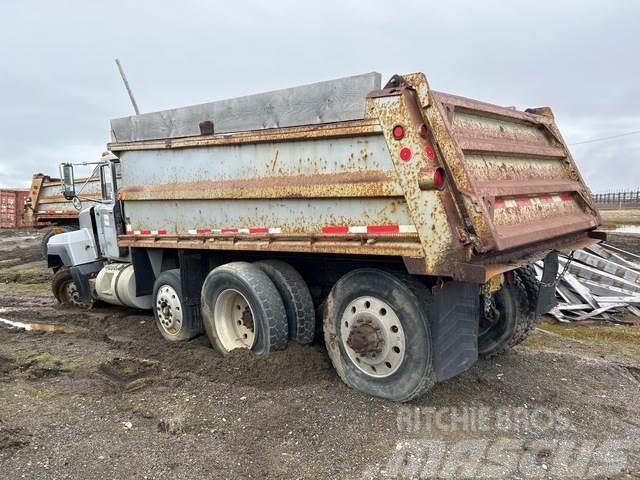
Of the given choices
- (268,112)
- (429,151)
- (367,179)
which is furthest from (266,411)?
(268,112)

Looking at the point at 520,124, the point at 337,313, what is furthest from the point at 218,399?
the point at 520,124

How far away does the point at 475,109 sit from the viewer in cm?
438

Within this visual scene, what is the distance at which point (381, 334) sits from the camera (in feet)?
13.9

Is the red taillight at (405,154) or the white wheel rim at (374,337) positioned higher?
the red taillight at (405,154)

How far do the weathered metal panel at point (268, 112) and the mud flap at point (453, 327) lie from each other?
5.20 ft

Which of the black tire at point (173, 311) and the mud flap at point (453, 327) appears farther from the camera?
the black tire at point (173, 311)

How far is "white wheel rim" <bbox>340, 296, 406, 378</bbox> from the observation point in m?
4.18

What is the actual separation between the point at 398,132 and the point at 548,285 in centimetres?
229

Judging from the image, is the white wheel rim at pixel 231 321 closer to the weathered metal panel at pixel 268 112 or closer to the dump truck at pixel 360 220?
the dump truck at pixel 360 220

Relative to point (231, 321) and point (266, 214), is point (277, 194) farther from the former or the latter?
point (231, 321)

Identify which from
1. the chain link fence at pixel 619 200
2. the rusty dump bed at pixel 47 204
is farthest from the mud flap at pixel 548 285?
the chain link fence at pixel 619 200

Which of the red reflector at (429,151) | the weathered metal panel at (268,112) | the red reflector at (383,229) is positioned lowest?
the red reflector at (383,229)

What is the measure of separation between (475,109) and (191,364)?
3.63m

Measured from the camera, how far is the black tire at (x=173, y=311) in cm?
620
